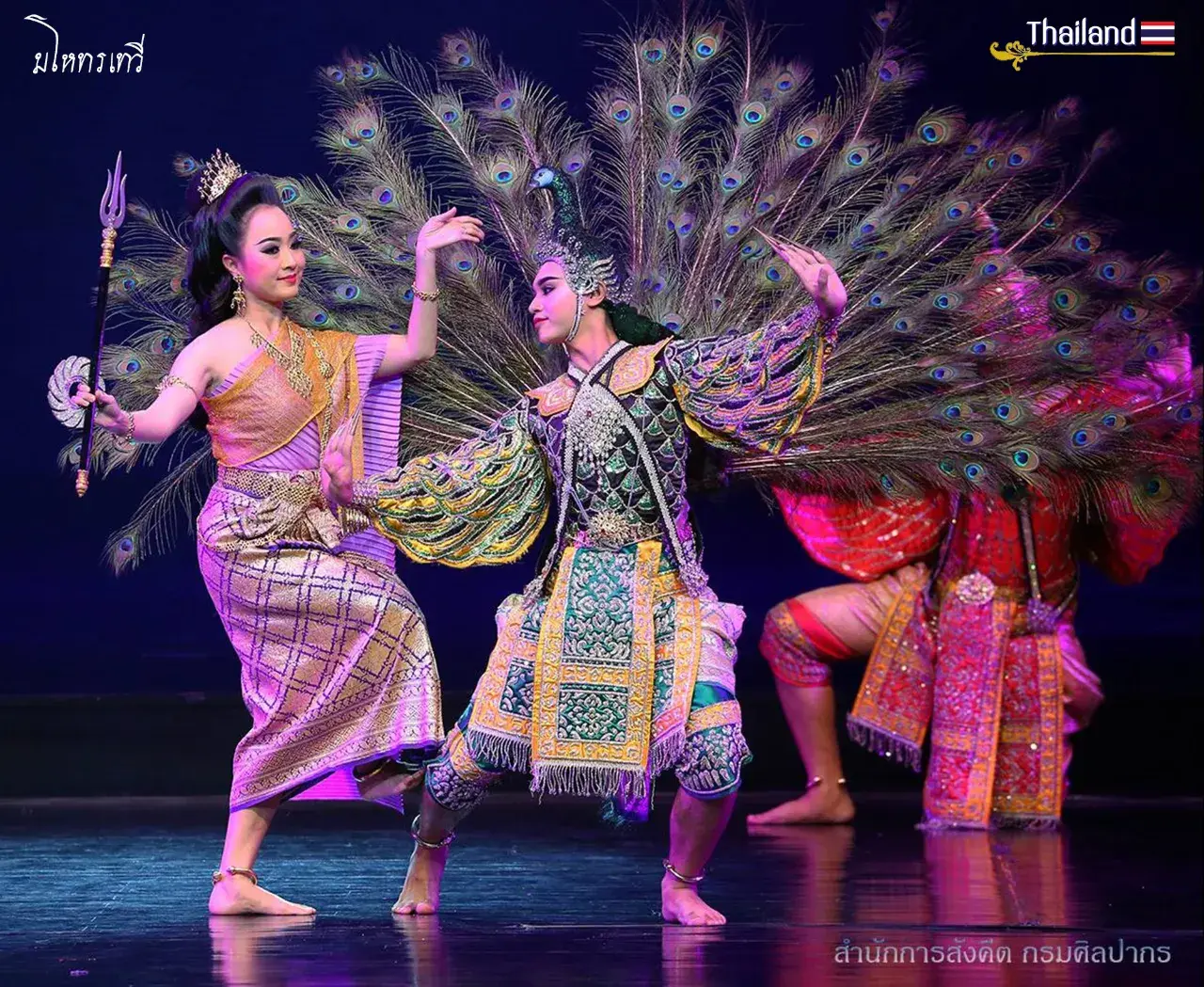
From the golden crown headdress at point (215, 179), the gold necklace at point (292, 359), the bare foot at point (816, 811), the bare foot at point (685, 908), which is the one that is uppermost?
the golden crown headdress at point (215, 179)

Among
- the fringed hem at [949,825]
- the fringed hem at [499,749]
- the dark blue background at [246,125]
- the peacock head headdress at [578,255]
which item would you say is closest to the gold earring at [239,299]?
the peacock head headdress at [578,255]

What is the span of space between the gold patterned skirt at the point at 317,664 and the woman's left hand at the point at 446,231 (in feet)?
2.37

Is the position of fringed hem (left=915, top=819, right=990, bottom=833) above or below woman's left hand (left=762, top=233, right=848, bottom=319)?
below

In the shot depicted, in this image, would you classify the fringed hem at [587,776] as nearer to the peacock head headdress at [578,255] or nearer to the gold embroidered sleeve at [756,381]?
the gold embroidered sleeve at [756,381]

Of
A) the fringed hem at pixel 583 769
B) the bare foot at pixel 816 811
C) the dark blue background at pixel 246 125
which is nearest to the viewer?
the fringed hem at pixel 583 769

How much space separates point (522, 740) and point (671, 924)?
0.48 meters

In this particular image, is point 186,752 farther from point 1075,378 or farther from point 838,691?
point 1075,378

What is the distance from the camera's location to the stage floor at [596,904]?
3.74 m

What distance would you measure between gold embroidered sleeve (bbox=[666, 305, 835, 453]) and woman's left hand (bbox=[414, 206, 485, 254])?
0.58 m

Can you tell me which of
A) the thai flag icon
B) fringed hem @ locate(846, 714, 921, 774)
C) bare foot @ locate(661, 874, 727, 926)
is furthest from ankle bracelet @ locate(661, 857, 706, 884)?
the thai flag icon

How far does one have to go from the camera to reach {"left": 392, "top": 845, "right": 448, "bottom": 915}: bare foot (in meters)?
4.42

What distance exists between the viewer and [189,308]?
5227mm

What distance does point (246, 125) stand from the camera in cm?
759

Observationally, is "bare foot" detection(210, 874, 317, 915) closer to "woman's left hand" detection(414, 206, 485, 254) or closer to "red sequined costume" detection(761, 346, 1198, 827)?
"woman's left hand" detection(414, 206, 485, 254)
